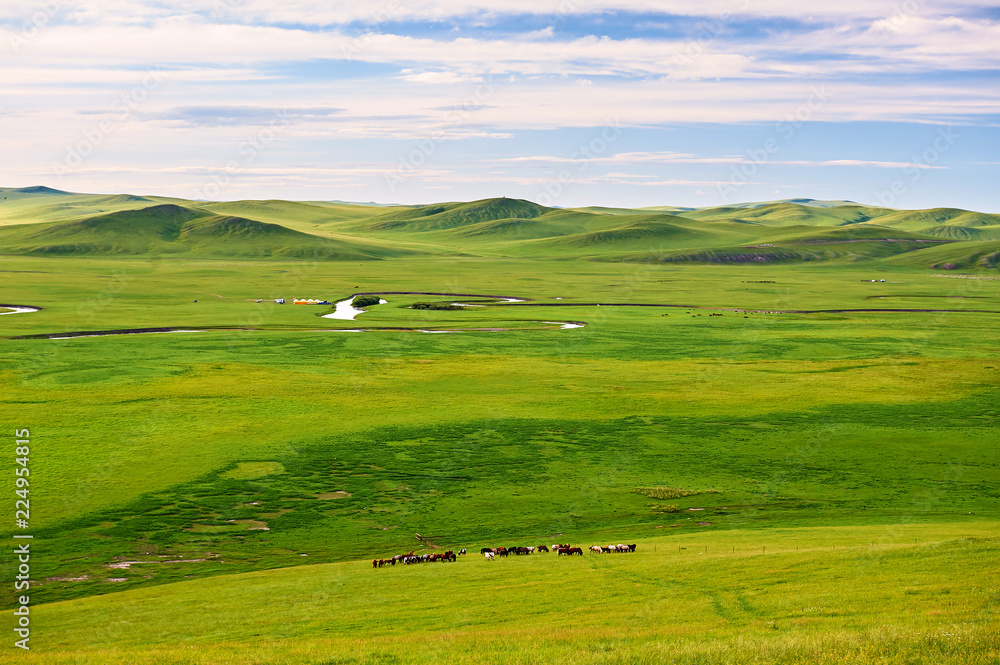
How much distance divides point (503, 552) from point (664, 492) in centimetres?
1273

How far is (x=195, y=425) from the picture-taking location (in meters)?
52.7

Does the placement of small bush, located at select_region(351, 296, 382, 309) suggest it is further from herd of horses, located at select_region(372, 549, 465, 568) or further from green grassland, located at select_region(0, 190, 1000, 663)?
herd of horses, located at select_region(372, 549, 465, 568)

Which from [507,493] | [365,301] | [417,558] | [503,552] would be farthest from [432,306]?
[417,558]

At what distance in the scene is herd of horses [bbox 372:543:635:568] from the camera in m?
32.4

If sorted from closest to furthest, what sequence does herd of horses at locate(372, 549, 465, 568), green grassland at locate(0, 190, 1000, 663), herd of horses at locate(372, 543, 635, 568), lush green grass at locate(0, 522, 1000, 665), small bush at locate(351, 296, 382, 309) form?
lush green grass at locate(0, 522, 1000, 665) < green grassland at locate(0, 190, 1000, 663) < herd of horses at locate(372, 549, 465, 568) < herd of horses at locate(372, 543, 635, 568) < small bush at locate(351, 296, 382, 309)

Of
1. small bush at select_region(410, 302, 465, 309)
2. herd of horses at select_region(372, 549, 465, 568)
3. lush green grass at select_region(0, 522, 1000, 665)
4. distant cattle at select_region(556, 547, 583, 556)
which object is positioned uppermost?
small bush at select_region(410, 302, 465, 309)

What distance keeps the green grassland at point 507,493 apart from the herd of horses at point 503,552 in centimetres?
121

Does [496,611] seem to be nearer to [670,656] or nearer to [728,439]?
[670,656]

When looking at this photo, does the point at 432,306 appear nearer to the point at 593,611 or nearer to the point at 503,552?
the point at 503,552

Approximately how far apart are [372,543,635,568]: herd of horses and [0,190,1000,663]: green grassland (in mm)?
1212

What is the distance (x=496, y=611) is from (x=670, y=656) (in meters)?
7.92

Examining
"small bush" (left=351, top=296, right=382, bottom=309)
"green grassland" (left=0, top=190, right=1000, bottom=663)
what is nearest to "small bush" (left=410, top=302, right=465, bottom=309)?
"small bush" (left=351, top=296, right=382, bottom=309)

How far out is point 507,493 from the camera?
42375mm

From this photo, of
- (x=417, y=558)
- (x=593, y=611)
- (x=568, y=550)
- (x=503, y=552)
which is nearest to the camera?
(x=593, y=611)
